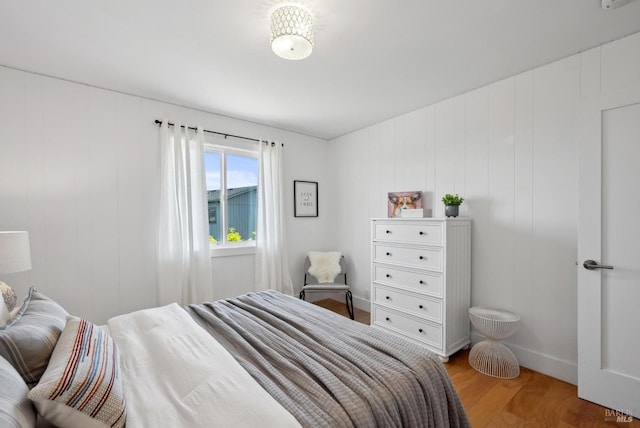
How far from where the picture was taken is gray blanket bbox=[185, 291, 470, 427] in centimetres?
98

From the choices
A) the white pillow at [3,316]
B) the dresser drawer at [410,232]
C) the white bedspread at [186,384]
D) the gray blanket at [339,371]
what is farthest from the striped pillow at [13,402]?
the dresser drawer at [410,232]

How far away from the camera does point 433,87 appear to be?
262 centimetres

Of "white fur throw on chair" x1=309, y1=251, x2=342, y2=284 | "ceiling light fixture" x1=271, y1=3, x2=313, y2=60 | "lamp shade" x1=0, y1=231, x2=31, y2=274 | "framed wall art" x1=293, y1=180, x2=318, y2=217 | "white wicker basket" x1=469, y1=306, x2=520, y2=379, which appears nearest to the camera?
"ceiling light fixture" x1=271, y1=3, x2=313, y2=60

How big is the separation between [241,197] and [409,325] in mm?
2479

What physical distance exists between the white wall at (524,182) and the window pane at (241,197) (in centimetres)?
206

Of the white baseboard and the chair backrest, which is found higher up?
the chair backrest

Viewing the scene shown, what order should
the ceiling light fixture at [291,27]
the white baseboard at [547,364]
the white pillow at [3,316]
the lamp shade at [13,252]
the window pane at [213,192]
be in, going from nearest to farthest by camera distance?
1. the white pillow at [3,316]
2. the ceiling light fixture at [291,27]
3. the lamp shade at [13,252]
4. the white baseboard at [547,364]
5. the window pane at [213,192]

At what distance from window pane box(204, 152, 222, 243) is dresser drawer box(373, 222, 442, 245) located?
191 centimetres

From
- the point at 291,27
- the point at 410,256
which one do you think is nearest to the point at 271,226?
the point at 410,256

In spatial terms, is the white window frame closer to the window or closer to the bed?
the window

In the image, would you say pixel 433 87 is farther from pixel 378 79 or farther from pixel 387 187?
pixel 387 187

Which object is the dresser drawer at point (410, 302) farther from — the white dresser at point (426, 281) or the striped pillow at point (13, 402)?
the striped pillow at point (13, 402)

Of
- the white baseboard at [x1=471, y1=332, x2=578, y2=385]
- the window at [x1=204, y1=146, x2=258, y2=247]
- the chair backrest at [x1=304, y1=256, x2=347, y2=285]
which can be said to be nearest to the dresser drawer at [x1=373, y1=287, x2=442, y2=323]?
the white baseboard at [x1=471, y1=332, x2=578, y2=385]

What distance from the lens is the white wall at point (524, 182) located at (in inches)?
83.7
